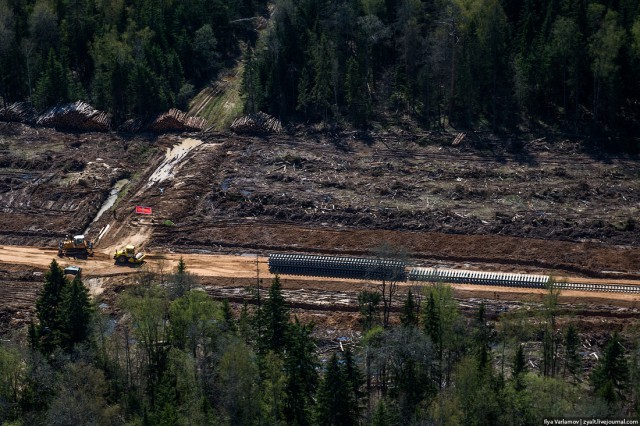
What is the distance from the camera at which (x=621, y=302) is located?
63000 millimetres

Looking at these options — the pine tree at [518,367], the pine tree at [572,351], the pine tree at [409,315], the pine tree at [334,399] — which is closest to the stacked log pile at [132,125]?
the pine tree at [409,315]

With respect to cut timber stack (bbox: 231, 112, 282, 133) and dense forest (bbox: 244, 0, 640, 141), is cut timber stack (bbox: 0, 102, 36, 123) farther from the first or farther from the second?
dense forest (bbox: 244, 0, 640, 141)

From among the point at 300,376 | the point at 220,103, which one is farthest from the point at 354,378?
the point at 220,103

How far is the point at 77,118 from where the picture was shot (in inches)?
3639

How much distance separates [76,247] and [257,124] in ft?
83.2

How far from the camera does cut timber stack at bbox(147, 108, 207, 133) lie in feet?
299

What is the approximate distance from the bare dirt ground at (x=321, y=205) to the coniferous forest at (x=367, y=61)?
14.8 feet

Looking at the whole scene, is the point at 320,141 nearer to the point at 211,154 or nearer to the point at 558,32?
the point at 211,154

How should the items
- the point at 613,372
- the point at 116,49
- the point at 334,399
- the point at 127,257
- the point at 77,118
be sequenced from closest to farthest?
the point at 334,399
the point at 613,372
the point at 127,257
the point at 77,118
the point at 116,49

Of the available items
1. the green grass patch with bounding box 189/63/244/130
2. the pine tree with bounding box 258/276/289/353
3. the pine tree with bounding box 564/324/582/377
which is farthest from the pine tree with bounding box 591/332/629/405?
the green grass patch with bounding box 189/63/244/130

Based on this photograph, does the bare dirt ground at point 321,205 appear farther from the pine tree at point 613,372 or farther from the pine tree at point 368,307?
the pine tree at point 613,372

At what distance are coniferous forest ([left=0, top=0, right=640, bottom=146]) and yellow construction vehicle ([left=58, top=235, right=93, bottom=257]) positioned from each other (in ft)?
82.5

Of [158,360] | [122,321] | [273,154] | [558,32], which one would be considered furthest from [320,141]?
[158,360]

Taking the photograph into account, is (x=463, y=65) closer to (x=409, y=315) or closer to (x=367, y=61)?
(x=367, y=61)
